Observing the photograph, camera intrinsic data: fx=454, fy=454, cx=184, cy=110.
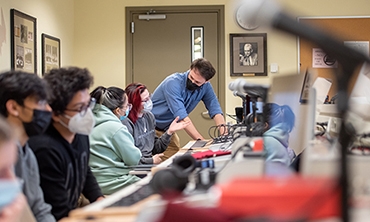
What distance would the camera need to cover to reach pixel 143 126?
3.49 meters

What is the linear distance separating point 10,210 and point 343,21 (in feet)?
15.8

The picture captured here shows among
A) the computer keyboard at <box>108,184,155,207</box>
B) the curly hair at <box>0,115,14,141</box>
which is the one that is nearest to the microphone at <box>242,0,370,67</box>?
the curly hair at <box>0,115,14,141</box>

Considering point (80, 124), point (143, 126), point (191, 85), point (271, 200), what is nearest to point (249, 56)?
point (191, 85)

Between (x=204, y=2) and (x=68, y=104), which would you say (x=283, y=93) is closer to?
(x=68, y=104)

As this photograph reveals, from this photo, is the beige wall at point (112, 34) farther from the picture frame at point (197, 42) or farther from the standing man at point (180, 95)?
the standing man at point (180, 95)

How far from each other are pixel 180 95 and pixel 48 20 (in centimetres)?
153

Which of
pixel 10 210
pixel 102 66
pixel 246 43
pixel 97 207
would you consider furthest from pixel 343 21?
pixel 10 210

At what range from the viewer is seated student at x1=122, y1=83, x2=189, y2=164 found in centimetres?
335

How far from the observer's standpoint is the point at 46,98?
1676 mm

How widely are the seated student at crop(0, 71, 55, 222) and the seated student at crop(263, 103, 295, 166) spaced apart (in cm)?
83

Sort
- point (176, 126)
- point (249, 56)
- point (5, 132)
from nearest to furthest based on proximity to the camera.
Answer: point (5, 132) < point (176, 126) < point (249, 56)

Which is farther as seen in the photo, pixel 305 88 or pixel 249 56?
pixel 249 56

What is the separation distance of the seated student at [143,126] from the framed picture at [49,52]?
1.16 m

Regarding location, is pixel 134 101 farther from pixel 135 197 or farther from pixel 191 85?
pixel 135 197
